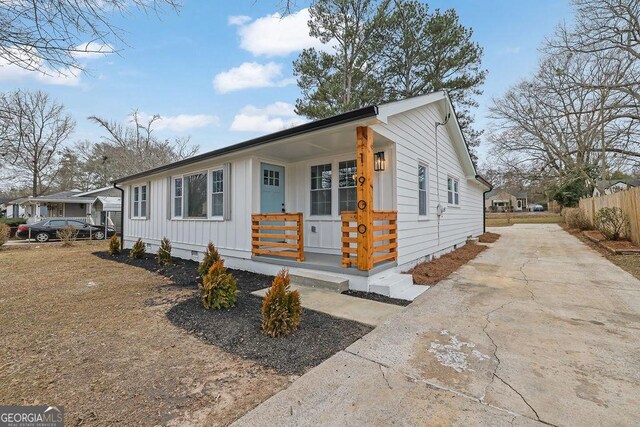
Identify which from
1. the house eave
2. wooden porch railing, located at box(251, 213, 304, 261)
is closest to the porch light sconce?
the house eave

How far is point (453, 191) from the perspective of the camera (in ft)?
32.0

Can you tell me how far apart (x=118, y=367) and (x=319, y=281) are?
298cm

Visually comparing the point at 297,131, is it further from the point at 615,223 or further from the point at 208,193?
the point at 615,223

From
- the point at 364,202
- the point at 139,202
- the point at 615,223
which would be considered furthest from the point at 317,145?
the point at 615,223

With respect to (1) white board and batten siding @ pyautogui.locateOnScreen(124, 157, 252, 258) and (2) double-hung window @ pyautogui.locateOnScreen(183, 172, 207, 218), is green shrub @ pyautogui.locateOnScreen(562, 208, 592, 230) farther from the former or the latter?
(2) double-hung window @ pyautogui.locateOnScreen(183, 172, 207, 218)

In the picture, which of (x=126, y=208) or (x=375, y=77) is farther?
Result: (x=375, y=77)

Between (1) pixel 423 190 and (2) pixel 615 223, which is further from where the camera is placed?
(2) pixel 615 223

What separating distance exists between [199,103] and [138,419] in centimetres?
1286

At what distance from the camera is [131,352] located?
2.73 m

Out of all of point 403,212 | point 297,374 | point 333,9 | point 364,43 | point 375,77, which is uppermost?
point 333,9

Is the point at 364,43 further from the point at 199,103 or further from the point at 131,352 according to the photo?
the point at 131,352

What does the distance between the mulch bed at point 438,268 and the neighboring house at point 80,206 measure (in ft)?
67.7

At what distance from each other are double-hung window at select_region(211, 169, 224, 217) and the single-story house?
0.09 ft

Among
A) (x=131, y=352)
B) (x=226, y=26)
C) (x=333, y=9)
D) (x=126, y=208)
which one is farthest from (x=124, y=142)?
(x=131, y=352)
